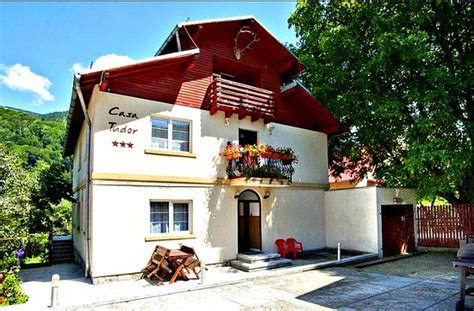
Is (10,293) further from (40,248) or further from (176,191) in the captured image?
(40,248)

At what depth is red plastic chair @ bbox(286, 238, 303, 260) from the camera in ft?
44.6

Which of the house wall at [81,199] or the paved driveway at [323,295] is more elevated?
the house wall at [81,199]

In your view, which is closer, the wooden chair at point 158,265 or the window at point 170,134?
the wooden chair at point 158,265

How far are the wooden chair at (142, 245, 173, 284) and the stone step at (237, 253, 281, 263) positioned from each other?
300 cm

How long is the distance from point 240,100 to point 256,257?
5791mm

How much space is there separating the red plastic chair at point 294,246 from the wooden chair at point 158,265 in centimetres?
552

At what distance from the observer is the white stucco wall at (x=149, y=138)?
10320 mm

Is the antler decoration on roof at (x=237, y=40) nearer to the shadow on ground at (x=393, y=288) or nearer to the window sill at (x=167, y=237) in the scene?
the window sill at (x=167, y=237)

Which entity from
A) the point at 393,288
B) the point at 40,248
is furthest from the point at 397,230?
the point at 40,248

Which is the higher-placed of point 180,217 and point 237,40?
point 237,40

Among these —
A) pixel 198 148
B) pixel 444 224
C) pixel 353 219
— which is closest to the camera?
pixel 198 148

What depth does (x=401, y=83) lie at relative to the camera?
1520 centimetres

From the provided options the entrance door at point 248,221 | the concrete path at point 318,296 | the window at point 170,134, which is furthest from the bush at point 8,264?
the entrance door at point 248,221

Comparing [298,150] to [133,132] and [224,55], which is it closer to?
[224,55]
